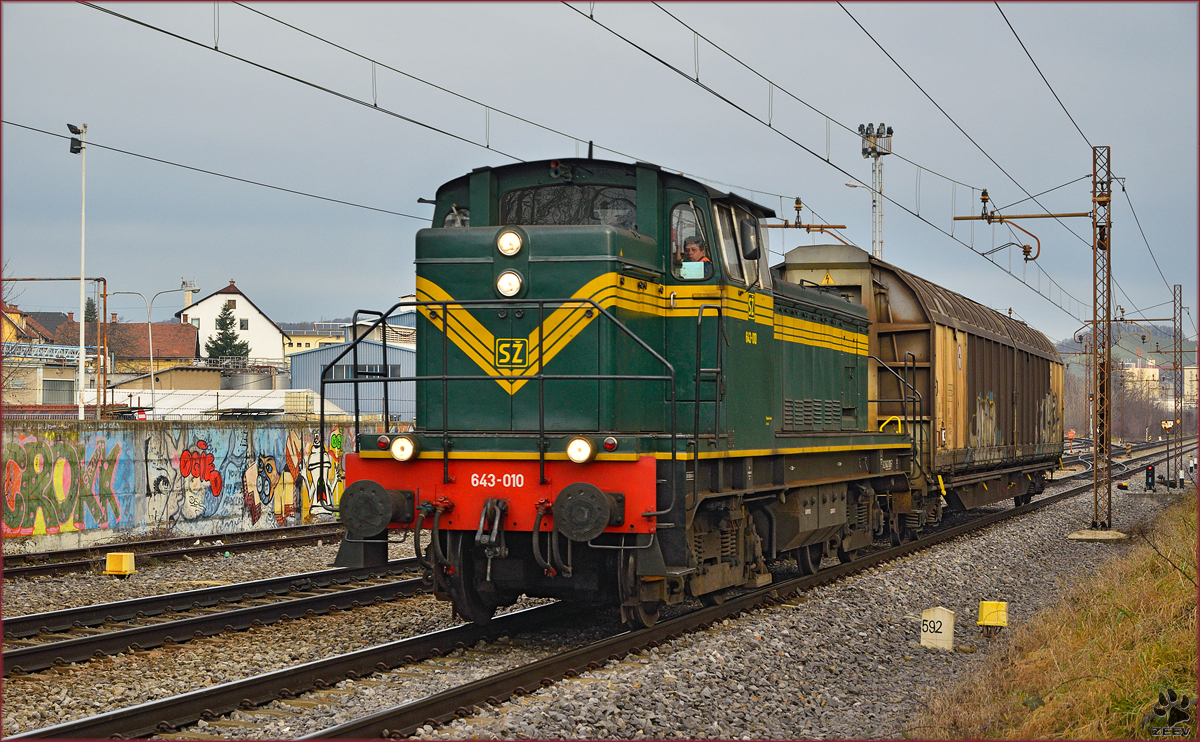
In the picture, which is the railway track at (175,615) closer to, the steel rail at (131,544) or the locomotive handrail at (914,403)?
the steel rail at (131,544)

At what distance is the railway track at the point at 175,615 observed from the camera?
7.57 metres

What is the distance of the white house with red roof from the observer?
7738 centimetres

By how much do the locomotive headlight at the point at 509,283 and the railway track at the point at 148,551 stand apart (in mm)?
5178

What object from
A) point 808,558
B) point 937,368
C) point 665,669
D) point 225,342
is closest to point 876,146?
point 937,368

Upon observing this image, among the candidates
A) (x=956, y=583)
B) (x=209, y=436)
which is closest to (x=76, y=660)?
(x=956, y=583)

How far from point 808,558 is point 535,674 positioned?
551cm

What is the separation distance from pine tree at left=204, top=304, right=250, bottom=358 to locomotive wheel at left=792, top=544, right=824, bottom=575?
217 feet

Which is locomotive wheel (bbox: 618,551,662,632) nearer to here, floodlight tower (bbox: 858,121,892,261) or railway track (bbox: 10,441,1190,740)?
railway track (bbox: 10,441,1190,740)

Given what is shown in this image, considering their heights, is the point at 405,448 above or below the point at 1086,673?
above

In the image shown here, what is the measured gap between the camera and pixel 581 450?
24.0 ft

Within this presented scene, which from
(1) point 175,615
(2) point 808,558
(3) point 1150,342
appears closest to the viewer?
(1) point 175,615

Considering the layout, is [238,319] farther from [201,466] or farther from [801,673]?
[801,673]

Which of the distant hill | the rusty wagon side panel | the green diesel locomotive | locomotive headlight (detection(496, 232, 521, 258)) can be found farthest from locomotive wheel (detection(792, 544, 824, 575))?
the distant hill

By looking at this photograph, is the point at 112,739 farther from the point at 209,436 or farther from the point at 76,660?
the point at 209,436
